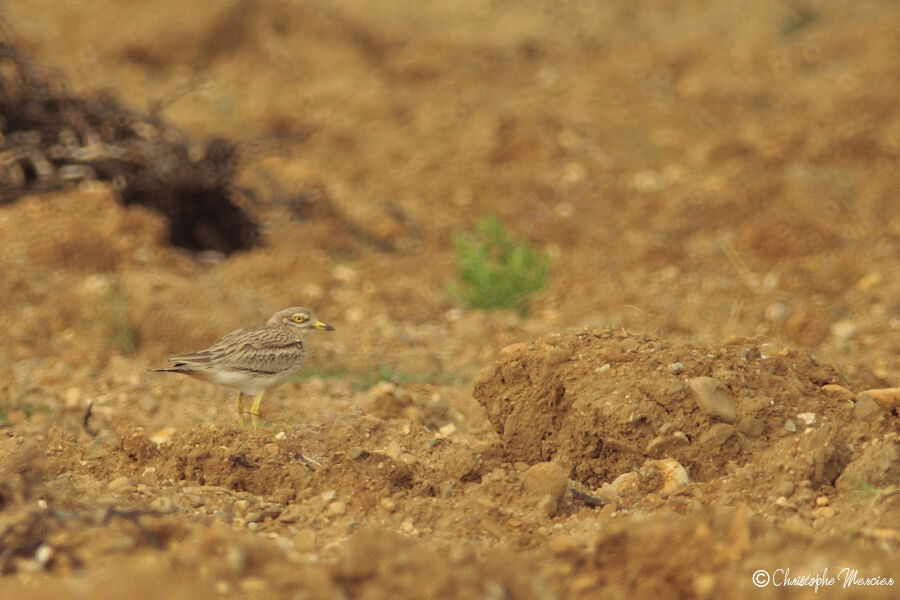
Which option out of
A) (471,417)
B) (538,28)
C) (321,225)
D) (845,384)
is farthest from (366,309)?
(538,28)

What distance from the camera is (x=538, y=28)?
14.7 metres

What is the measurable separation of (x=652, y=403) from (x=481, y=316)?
125 inches

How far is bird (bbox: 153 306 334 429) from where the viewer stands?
A: 17.5 feet

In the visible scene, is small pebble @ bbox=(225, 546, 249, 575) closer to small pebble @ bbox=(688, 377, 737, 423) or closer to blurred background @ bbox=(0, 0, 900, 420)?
small pebble @ bbox=(688, 377, 737, 423)

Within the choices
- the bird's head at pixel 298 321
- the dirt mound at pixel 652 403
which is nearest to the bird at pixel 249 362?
the bird's head at pixel 298 321

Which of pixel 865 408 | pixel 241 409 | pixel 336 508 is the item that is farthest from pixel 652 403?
pixel 241 409

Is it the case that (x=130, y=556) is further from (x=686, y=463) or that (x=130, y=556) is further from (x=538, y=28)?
(x=538, y=28)

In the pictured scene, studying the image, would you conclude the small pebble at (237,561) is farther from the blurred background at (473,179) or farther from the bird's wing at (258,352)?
the blurred background at (473,179)

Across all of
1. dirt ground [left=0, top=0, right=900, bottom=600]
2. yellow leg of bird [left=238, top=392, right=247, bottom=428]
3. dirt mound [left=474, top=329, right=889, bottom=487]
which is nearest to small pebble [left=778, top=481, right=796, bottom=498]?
dirt ground [left=0, top=0, right=900, bottom=600]

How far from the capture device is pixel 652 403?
4.65 meters

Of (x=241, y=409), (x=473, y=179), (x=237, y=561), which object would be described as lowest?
(x=473, y=179)

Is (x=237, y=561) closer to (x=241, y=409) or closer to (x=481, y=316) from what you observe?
(x=241, y=409)

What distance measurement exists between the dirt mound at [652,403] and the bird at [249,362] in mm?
1036

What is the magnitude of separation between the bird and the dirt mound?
3.40ft
